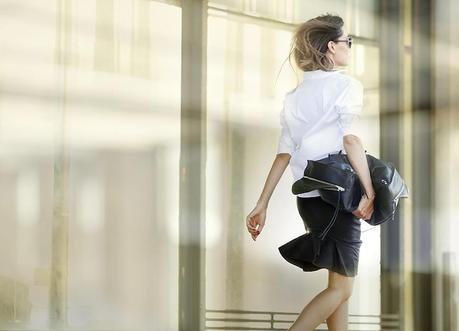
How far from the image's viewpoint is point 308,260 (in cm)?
347

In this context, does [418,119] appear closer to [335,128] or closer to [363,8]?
[363,8]

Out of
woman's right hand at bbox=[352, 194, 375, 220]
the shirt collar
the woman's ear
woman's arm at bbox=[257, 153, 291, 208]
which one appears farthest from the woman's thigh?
the woman's ear

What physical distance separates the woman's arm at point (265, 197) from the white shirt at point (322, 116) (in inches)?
2.1

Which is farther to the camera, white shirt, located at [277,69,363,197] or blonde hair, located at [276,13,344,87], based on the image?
blonde hair, located at [276,13,344,87]

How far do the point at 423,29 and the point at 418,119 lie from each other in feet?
1.45

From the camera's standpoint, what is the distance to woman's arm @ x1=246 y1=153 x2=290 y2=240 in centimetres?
349

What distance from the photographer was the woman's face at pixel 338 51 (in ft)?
11.6

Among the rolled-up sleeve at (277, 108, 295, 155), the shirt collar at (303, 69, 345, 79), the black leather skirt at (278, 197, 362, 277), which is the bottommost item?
the black leather skirt at (278, 197, 362, 277)

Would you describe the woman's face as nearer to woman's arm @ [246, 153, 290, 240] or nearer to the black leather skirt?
woman's arm @ [246, 153, 290, 240]

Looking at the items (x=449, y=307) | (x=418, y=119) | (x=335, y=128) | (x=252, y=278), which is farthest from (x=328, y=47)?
(x=449, y=307)

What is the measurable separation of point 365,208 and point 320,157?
0.77ft

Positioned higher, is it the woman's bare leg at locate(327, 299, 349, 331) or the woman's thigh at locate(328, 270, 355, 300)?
the woman's thigh at locate(328, 270, 355, 300)

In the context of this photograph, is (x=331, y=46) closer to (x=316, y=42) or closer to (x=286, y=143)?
(x=316, y=42)

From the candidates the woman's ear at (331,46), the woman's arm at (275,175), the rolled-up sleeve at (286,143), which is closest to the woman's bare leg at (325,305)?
the woman's arm at (275,175)
